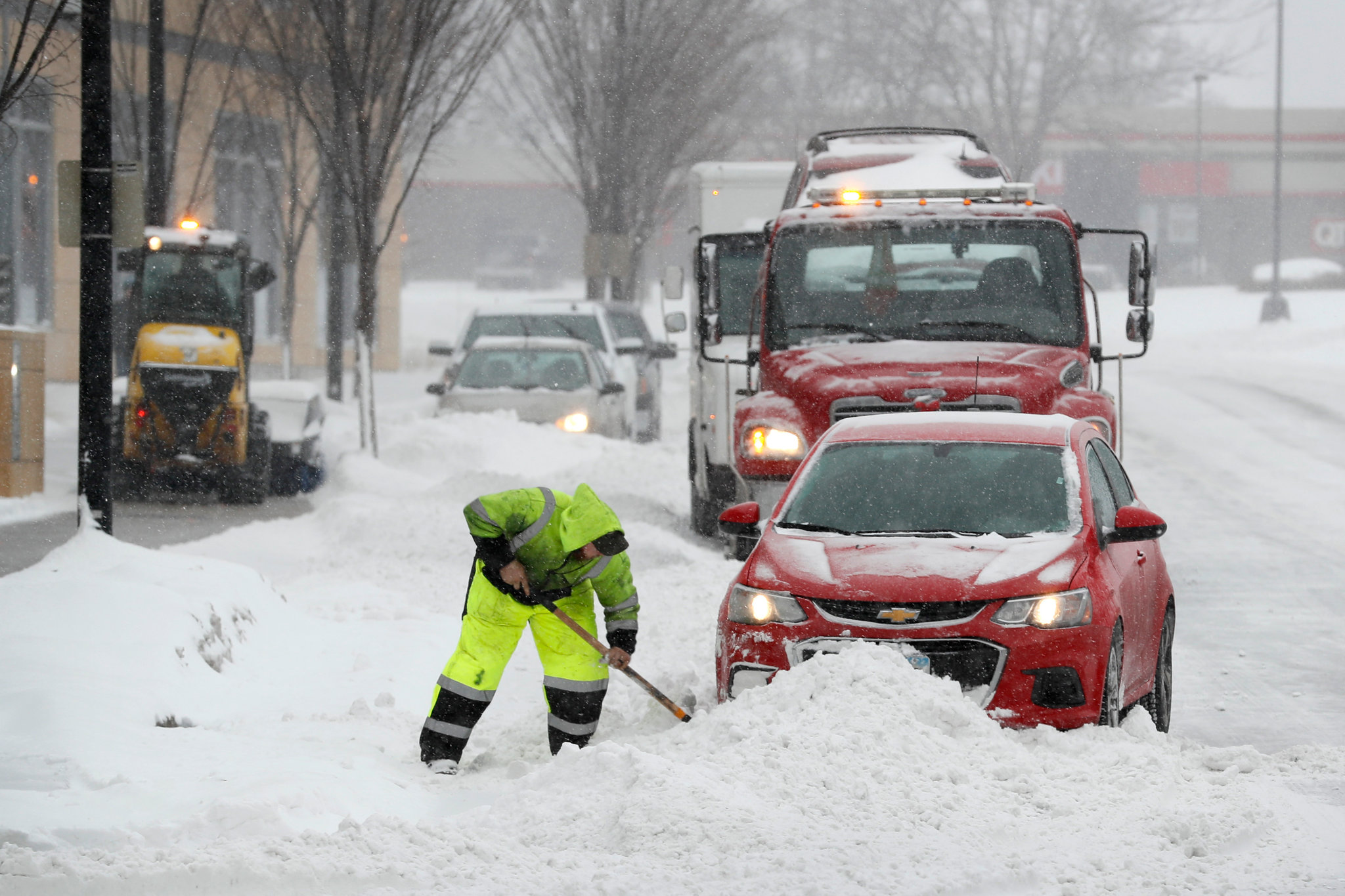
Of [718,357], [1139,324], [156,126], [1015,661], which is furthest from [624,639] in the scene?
[156,126]

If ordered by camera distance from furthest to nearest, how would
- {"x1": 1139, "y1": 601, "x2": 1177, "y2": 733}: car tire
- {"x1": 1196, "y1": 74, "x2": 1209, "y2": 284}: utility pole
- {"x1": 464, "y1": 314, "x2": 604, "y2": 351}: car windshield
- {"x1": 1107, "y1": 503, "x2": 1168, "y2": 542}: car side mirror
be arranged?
{"x1": 1196, "y1": 74, "x2": 1209, "y2": 284}: utility pole → {"x1": 464, "y1": 314, "x2": 604, "y2": 351}: car windshield → {"x1": 1139, "y1": 601, "x2": 1177, "y2": 733}: car tire → {"x1": 1107, "y1": 503, "x2": 1168, "y2": 542}: car side mirror

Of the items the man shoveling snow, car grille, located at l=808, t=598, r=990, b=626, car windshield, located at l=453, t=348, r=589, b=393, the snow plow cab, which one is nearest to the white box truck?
car windshield, located at l=453, t=348, r=589, b=393

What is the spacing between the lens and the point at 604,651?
7020mm

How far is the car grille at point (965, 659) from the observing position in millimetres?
6477

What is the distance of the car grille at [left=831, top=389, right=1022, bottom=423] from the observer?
35.6ft

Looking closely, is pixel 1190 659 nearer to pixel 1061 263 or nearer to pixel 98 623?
pixel 1061 263

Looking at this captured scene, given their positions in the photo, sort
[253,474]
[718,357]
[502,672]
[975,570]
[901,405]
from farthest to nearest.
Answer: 1. [253,474]
2. [718,357]
3. [901,405]
4. [502,672]
5. [975,570]

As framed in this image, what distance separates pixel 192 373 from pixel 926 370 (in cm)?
794

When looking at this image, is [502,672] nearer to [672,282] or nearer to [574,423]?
[672,282]

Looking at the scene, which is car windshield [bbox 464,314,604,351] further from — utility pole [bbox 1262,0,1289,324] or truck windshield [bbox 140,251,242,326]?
utility pole [bbox 1262,0,1289,324]

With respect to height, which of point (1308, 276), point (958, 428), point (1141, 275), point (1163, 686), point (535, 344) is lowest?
point (1163, 686)

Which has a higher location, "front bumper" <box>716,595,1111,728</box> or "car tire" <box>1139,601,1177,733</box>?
"front bumper" <box>716,595,1111,728</box>

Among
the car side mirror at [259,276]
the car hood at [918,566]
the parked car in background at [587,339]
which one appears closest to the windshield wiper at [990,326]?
the car hood at [918,566]

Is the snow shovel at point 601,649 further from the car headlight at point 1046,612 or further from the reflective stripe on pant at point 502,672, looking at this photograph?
the car headlight at point 1046,612
